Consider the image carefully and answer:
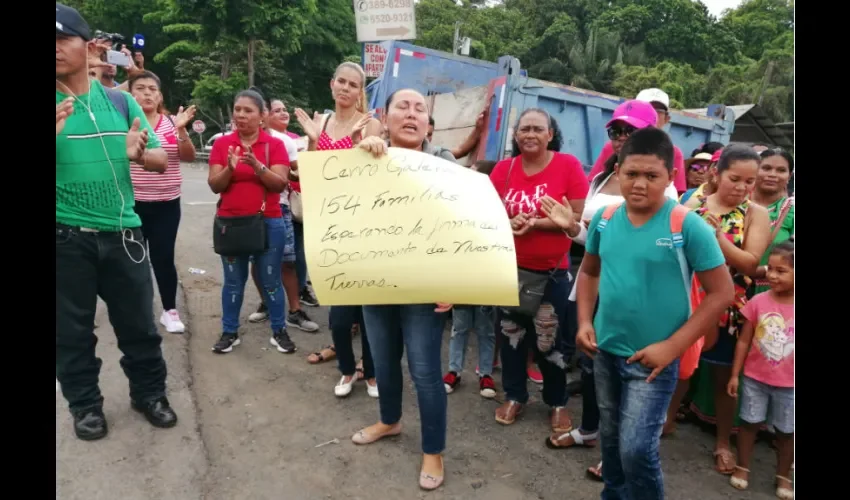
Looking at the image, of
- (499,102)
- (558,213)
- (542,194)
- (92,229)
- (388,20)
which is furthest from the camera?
(388,20)

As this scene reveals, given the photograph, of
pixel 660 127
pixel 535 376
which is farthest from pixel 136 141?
pixel 660 127

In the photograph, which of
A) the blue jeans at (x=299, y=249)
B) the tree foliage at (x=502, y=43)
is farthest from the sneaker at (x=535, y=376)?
the tree foliage at (x=502, y=43)

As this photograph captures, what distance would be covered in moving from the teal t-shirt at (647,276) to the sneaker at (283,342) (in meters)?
2.75

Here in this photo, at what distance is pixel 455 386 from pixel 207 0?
20587mm

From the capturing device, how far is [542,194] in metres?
2.93

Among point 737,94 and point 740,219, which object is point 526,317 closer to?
point 740,219

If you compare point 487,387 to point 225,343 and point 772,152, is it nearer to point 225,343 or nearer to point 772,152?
point 225,343

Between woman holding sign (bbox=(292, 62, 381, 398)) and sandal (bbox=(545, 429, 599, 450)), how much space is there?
1.12 meters

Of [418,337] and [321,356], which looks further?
[321,356]

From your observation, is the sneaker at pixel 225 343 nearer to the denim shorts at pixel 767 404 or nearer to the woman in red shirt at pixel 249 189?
the woman in red shirt at pixel 249 189

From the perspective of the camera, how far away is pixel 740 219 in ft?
9.30

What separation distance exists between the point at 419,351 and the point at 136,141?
177 centimetres

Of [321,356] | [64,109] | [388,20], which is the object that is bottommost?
[321,356]
